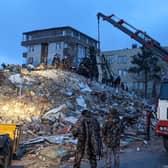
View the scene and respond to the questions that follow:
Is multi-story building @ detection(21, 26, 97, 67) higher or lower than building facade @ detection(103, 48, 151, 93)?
higher

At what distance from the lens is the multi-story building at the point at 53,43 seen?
5653 cm

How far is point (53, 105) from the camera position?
66.1ft

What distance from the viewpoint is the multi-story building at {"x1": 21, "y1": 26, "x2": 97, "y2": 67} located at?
56.5m

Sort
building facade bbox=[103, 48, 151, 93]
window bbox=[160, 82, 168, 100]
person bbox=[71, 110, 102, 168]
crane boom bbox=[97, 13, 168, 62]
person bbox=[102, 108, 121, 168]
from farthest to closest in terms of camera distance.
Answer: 1. building facade bbox=[103, 48, 151, 93]
2. crane boom bbox=[97, 13, 168, 62]
3. window bbox=[160, 82, 168, 100]
4. person bbox=[102, 108, 121, 168]
5. person bbox=[71, 110, 102, 168]

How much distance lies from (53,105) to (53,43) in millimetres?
38931

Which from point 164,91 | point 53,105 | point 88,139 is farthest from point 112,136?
point 53,105

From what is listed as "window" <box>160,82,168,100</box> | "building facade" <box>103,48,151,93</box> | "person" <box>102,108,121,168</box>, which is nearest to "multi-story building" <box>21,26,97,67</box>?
"building facade" <box>103,48,151,93</box>

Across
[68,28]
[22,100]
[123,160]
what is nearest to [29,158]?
[123,160]

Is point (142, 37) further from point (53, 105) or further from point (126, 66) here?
point (126, 66)

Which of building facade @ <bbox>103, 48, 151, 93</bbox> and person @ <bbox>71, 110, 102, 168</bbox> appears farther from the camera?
building facade @ <bbox>103, 48, 151, 93</bbox>

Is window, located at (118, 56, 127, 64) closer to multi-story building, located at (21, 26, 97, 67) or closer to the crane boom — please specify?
multi-story building, located at (21, 26, 97, 67)

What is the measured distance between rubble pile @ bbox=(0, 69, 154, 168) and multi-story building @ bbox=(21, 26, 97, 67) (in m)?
29.3

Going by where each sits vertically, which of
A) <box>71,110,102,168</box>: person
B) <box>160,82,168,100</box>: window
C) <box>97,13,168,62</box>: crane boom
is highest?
<box>97,13,168,62</box>: crane boom

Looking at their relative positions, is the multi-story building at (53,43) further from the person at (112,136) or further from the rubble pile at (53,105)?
the person at (112,136)
